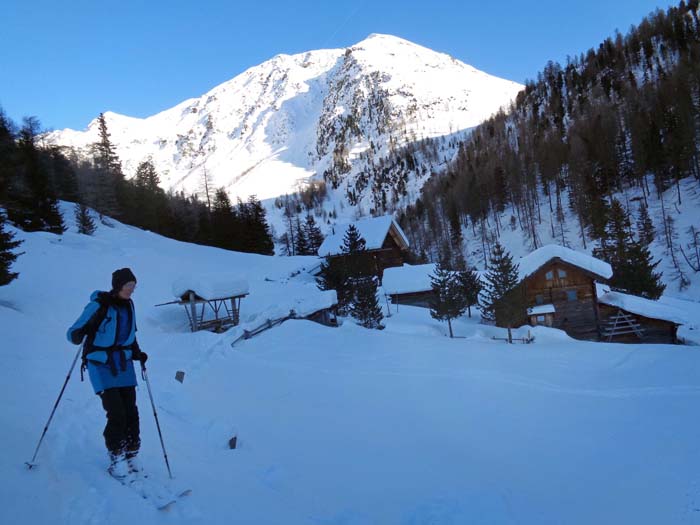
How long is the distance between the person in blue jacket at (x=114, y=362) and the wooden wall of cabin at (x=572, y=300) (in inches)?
1100

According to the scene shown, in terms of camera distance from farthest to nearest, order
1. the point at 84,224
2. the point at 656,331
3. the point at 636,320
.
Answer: the point at 84,224 → the point at 636,320 → the point at 656,331

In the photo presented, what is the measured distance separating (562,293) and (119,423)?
29.8 metres

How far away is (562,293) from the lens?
2859cm

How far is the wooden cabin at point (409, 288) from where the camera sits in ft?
119

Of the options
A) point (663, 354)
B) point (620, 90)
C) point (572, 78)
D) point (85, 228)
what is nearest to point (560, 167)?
point (620, 90)

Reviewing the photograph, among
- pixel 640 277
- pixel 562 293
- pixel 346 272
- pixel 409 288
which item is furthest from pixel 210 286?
pixel 640 277

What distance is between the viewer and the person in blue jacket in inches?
166

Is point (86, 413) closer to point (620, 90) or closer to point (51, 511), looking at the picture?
point (51, 511)

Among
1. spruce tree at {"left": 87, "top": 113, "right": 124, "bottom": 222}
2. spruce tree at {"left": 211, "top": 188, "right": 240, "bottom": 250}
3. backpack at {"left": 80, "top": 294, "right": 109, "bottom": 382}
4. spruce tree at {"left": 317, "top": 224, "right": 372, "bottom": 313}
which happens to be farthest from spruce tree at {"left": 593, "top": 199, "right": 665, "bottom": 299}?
spruce tree at {"left": 87, "top": 113, "right": 124, "bottom": 222}

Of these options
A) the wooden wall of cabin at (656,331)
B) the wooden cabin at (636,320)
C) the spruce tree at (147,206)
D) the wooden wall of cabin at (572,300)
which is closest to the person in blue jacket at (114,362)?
the wooden wall of cabin at (572,300)

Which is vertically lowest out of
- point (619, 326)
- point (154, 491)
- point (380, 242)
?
point (619, 326)

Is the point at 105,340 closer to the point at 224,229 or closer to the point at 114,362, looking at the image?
the point at 114,362

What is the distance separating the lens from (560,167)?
2734 inches

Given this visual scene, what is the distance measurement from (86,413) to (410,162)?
15367 centimetres
